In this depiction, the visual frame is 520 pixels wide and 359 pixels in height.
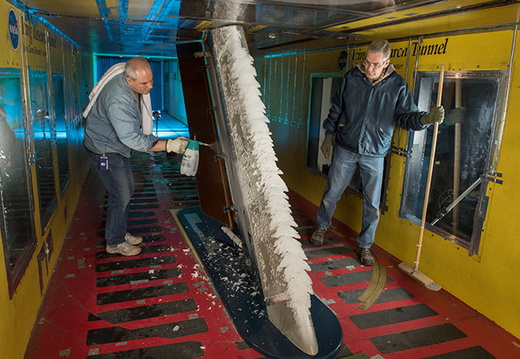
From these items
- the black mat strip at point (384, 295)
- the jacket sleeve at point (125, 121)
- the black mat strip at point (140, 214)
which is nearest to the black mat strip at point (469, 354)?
the black mat strip at point (384, 295)

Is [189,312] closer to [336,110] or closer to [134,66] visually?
[134,66]

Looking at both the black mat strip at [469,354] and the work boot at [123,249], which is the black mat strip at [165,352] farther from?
the black mat strip at [469,354]

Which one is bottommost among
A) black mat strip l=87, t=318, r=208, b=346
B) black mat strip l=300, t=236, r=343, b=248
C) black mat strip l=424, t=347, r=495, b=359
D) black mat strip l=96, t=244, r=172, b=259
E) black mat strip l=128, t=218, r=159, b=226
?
black mat strip l=424, t=347, r=495, b=359

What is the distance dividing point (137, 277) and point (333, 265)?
195 cm

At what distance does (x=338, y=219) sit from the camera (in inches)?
203

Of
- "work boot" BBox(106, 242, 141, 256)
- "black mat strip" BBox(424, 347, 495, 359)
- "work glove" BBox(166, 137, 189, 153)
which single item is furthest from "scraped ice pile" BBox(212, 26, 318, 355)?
"work boot" BBox(106, 242, 141, 256)

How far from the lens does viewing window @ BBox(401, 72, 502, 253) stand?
10.4 feet

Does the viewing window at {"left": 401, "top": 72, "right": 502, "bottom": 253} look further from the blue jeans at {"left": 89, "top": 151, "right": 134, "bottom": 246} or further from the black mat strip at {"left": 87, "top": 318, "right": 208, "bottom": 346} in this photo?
the blue jeans at {"left": 89, "top": 151, "right": 134, "bottom": 246}

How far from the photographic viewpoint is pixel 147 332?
2.85 m

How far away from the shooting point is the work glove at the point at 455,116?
11.2 ft

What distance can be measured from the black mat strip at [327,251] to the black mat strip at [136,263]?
4.84 feet

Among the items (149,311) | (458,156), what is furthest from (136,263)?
(458,156)

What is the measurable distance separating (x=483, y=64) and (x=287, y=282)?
7.59 feet

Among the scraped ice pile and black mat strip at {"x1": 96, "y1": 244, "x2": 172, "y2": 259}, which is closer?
the scraped ice pile
